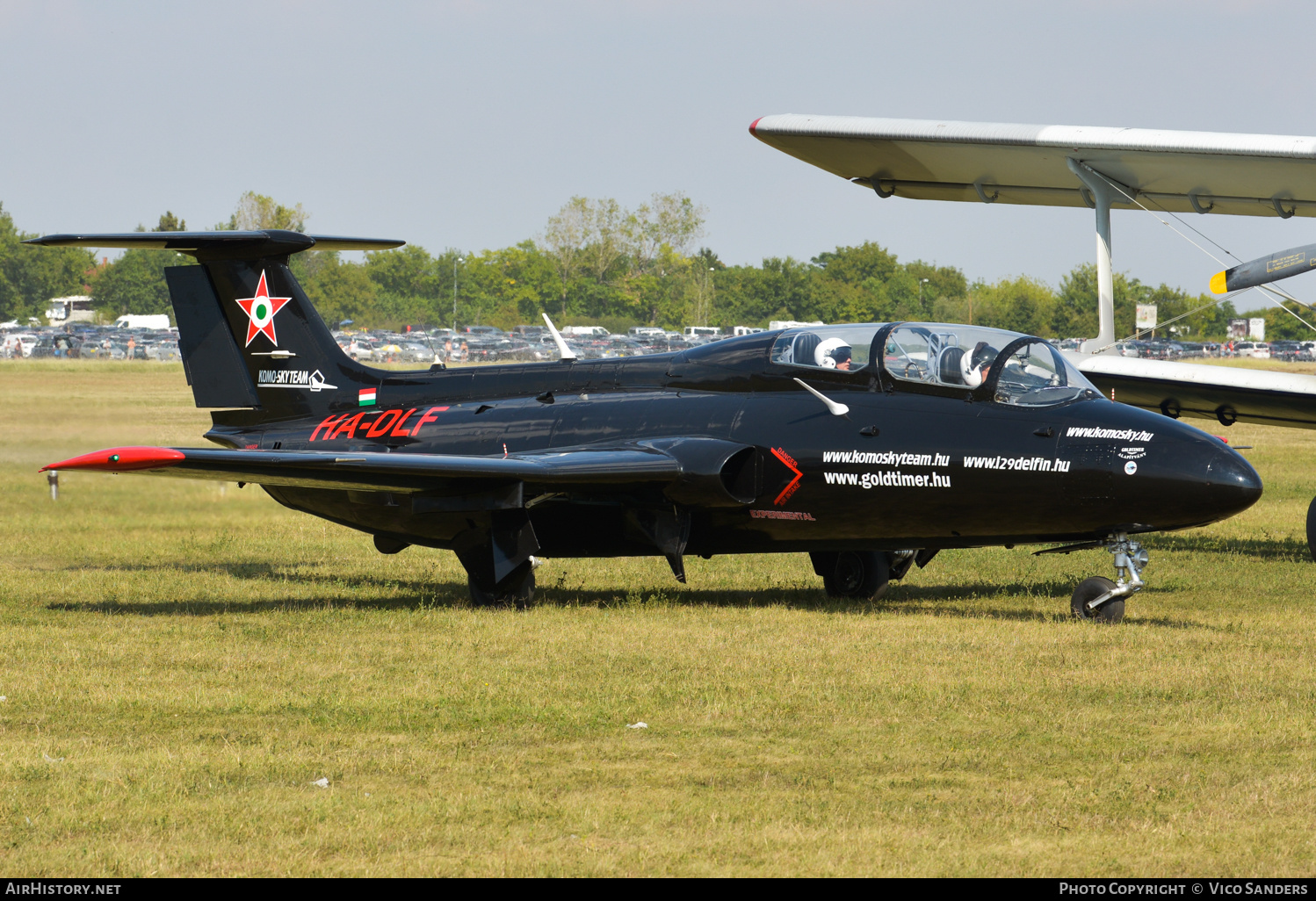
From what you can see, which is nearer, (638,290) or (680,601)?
(680,601)

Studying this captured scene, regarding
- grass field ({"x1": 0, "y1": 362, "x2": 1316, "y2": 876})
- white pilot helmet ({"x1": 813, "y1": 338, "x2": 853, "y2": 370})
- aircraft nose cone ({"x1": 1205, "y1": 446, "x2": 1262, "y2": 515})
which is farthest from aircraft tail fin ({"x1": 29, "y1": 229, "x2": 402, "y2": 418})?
aircraft nose cone ({"x1": 1205, "y1": 446, "x2": 1262, "y2": 515})

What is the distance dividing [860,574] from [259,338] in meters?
7.72

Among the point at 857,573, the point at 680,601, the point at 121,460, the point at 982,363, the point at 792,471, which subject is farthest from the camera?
the point at 857,573

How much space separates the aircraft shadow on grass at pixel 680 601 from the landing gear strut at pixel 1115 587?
0.72 ft

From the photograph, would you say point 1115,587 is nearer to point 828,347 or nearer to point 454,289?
point 828,347

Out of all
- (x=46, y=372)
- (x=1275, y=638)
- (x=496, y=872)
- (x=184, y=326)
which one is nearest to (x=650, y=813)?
(x=496, y=872)

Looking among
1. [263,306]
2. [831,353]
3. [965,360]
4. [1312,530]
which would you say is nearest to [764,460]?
[831,353]

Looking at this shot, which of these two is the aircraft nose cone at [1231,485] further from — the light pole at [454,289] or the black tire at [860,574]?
the light pole at [454,289]

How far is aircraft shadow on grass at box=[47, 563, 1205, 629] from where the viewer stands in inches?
526

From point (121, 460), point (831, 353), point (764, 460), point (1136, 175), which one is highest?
point (1136, 175)

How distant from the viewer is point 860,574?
14328 mm

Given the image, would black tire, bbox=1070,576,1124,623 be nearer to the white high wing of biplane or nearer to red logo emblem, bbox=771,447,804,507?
red logo emblem, bbox=771,447,804,507

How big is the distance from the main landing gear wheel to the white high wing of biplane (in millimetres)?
6723

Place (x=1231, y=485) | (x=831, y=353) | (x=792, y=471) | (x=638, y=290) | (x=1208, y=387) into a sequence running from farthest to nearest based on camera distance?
(x=638, y=290) → (x=1208, y=387) → (x=831, y=353) → (x=792, y=471) → (x=1231, y=485)
